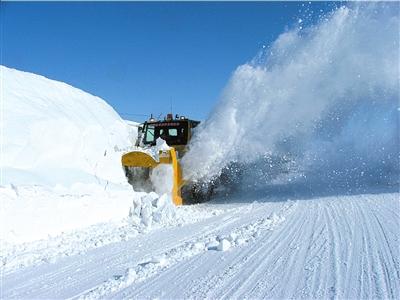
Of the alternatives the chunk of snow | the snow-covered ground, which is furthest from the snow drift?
the chunk of snow

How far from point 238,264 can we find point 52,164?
16.0ft

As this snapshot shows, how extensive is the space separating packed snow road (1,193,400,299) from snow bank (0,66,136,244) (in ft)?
3.20

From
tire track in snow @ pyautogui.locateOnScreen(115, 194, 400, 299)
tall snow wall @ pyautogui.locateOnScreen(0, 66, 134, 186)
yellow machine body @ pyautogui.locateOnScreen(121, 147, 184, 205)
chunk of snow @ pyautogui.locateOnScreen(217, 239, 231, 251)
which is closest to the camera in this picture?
tire track in snow @ pyautogui.locateOnScreen(115, 194, 400, 299)

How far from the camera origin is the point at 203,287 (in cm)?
362

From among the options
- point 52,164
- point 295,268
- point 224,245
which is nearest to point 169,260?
point 224,245

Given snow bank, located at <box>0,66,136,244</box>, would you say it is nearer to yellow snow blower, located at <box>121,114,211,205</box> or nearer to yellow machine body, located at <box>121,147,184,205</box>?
yellow machine body, located at <box>121,147,184,205</box>

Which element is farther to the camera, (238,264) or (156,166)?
(156,166)

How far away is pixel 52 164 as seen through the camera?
8062mm

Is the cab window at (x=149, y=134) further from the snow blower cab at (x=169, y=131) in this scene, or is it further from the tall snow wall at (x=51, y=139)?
the tall snow wall at (x=51, y=139)

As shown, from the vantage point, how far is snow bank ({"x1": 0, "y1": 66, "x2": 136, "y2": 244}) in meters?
6.19

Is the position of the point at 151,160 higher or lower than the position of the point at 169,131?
lower

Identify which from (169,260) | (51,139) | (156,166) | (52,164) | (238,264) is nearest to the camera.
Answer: (238,264)

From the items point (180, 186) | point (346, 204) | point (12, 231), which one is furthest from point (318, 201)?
point (12, 231)

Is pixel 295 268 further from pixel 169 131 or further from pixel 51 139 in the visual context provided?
pixel 169 131
